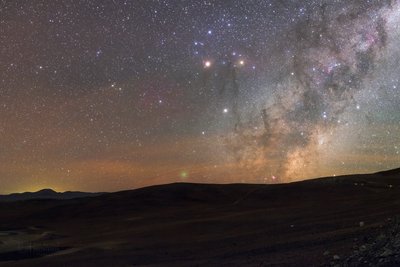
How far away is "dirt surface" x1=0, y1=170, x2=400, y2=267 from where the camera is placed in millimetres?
16752

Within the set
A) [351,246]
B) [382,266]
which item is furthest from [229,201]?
[382,266]

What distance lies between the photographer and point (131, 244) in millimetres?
25719

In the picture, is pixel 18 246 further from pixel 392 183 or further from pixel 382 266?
pixel 392 183

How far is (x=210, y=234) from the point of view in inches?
1054

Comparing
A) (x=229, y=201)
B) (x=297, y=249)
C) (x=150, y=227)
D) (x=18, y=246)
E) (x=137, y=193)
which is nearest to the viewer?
(x=297, y=249)

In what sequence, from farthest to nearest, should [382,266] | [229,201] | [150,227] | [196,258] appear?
[229,201] → [150,227] → [196,258] → [382,266]

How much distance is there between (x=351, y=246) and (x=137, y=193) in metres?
51.8

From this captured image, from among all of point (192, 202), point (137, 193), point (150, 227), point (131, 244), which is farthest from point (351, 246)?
point (137, 193)

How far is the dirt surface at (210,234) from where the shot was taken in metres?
16.8

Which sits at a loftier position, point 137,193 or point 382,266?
point 137,193

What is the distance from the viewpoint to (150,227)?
34.2 metres

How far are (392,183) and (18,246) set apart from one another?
131 ft

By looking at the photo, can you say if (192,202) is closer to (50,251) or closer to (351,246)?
(50,251)

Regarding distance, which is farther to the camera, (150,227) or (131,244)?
(150,227)
